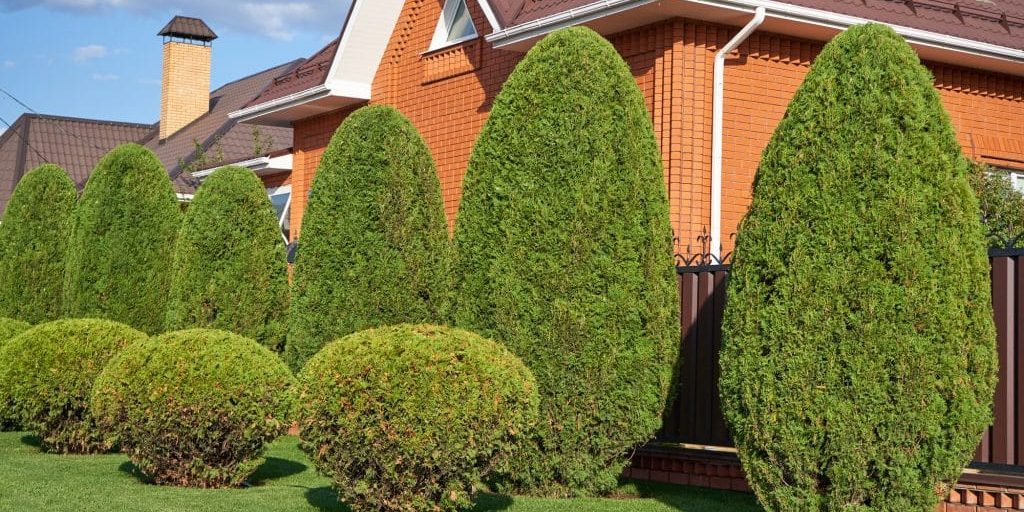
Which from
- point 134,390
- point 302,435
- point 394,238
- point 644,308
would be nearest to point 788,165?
point 644,308

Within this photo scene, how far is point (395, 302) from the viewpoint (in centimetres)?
1022

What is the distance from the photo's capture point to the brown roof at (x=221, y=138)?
26.9 meters

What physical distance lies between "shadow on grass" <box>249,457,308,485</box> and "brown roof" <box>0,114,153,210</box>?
24.0 metres

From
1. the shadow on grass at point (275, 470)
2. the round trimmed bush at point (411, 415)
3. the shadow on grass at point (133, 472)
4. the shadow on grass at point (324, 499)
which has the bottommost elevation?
the shadow on grass at point (275, 470)

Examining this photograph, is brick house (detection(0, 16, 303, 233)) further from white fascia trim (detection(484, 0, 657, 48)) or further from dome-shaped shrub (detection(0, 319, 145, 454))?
dome-shaped shrub (detection(0, 319, 145, 454))

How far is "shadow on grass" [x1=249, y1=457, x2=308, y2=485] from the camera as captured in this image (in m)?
9.80

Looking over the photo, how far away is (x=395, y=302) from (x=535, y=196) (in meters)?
2.35

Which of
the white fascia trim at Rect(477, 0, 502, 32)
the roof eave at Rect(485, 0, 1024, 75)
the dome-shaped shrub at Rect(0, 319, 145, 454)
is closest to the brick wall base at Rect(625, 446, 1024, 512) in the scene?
the roof eave at Rect(485, 0, 1024, 75)

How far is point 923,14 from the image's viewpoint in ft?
41.9

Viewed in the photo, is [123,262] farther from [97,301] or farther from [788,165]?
[788,165]

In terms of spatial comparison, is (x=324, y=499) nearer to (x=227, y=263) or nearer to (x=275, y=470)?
(x=275, y=470)

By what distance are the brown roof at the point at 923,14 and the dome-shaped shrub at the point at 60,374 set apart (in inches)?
217

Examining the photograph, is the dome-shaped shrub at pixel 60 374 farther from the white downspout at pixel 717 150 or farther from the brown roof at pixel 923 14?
the white downspout at pixel 717 150

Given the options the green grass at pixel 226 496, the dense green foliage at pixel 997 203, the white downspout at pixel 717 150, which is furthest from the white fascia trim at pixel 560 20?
the green grass at pixel 226 496
